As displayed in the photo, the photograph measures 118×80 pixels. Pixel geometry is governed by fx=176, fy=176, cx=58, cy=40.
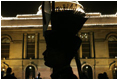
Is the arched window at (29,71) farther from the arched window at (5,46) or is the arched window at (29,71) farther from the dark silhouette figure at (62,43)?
the dark silhouette figure at (62,43)

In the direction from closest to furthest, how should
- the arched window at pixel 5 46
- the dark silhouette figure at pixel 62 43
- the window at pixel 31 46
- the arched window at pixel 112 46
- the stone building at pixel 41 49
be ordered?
the dark silhouette figure at pixel 62 43 < the stone building at pixel 41 49 < the arched window at pixel 112 46 < the window at pixel 31 46 < the arched window at pixel 5 46

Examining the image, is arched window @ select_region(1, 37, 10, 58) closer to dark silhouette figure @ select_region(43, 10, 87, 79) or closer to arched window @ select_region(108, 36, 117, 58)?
arched window @ select_region(108, 36, 117, 58)

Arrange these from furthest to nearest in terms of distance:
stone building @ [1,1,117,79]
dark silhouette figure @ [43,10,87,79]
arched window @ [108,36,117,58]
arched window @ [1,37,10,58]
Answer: arched window @ [1,37,10,58]
arched window @ [108,36,117,58]
stone building @ [1,1,117,79]
dark silhouette figure @ [43,10,87,79]

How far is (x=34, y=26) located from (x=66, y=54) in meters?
15.2

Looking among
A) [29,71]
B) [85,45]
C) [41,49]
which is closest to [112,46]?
[85,45]

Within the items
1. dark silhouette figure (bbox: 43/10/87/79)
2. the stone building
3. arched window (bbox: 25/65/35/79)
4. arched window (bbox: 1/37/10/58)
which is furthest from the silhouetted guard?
arched window (bbox: 1/37/10/58)

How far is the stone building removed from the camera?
15.8m

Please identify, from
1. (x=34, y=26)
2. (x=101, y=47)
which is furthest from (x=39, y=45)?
(x=101, y=47)

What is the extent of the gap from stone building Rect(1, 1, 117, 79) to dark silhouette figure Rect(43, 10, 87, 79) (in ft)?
47.5

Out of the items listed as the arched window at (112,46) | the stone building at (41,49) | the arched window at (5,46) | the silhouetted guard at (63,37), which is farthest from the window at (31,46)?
the silhouetted guard at (63,37)

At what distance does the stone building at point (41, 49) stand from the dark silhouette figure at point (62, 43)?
570 inches

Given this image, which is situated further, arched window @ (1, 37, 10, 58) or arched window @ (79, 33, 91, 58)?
arched window @ (1, 37, 10, 58)

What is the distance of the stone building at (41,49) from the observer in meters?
15.8

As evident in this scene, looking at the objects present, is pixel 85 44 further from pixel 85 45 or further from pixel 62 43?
pixel 62 43
